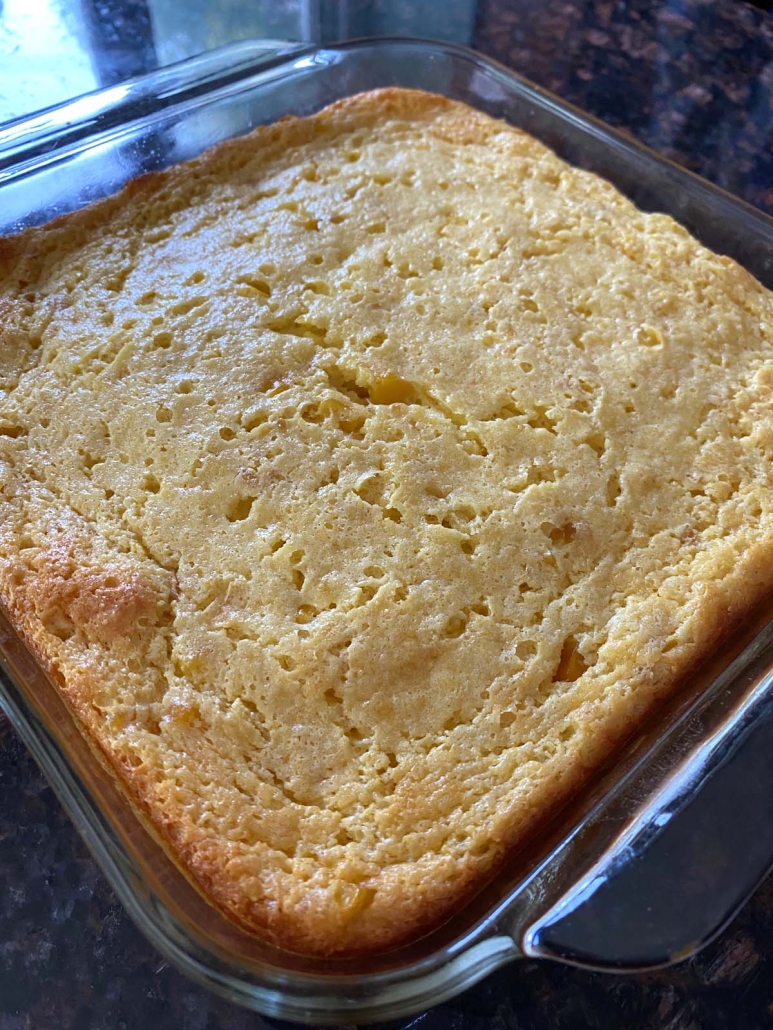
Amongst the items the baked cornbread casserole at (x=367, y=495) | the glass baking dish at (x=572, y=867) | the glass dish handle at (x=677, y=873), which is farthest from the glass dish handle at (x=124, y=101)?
the glass dish handle at (x=677, y=873)

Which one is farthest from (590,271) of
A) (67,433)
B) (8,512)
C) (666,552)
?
(8,512)

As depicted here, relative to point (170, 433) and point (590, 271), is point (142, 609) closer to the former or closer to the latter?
point (170, 433)

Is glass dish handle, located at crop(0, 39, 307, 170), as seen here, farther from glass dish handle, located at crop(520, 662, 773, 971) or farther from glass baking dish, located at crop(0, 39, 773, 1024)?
glass dish handle, located at crop(520, 662, 773, 971)

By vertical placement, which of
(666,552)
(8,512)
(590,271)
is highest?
(590,271)

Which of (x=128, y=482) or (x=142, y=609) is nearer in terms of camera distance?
(x=142, y=609)

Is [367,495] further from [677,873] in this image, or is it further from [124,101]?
[124,101]

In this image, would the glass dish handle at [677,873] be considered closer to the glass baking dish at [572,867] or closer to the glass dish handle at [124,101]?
the glass baking dish at [572,867]

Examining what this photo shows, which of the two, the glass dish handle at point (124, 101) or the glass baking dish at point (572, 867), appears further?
the glass dish handle at point (124, 101)
